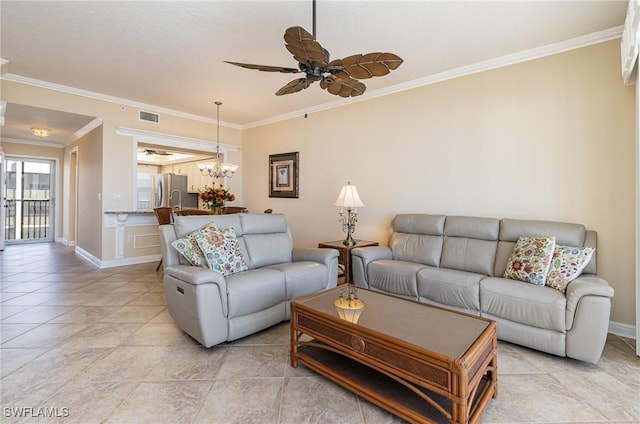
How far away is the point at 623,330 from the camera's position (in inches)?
105

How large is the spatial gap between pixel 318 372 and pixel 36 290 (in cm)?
395

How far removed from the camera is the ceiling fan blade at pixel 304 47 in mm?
1778

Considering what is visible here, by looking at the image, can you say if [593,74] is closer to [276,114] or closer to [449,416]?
[449,416]

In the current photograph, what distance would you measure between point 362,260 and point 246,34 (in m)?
2.57

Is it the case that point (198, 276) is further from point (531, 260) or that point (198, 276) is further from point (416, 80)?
point (416, 80)

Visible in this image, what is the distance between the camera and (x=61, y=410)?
1686 mm

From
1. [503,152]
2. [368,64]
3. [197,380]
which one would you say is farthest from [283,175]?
[197,380]

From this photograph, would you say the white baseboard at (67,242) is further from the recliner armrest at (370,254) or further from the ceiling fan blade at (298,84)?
the ceiling fan blade at (298,84)

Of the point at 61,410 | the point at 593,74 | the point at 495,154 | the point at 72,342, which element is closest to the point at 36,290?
the point at 72,342

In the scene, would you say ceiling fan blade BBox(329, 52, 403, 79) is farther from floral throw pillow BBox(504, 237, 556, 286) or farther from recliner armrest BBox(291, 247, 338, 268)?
floral throw pillow BBox(504, 237, 556, 286)

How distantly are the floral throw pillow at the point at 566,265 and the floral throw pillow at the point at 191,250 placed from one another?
9.52ft

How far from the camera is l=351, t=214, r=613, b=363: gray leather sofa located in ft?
7.07

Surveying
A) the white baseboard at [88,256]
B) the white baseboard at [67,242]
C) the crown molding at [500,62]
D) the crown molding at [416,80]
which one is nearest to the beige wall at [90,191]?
the white baseboard at [88,256]

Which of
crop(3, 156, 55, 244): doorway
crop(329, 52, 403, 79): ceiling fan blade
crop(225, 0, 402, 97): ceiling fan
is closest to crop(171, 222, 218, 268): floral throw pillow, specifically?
crop(225, 0, 402, 97): ceiling fan
